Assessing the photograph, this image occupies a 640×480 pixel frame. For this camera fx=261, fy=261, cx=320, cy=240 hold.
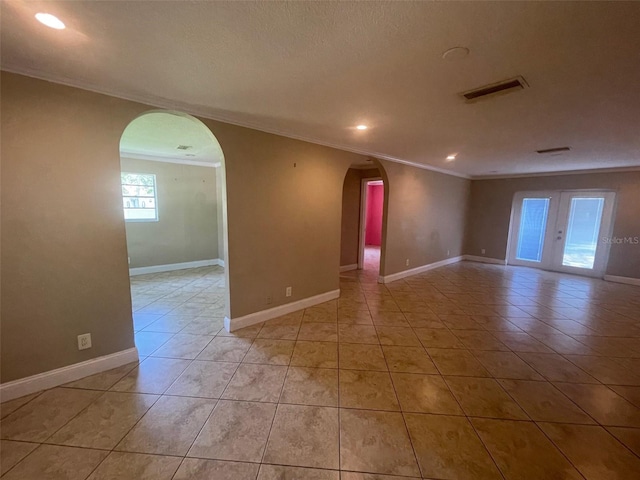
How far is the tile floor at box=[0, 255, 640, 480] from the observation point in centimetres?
152

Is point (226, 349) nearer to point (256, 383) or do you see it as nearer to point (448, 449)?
point (256, 383)

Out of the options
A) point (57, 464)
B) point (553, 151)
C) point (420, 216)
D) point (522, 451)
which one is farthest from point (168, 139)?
point (553, 151)

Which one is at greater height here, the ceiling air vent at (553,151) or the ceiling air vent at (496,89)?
the ceiling air vent at (553,151)

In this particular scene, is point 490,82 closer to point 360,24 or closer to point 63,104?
point 360,24

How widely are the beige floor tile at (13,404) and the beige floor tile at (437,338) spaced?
347cm

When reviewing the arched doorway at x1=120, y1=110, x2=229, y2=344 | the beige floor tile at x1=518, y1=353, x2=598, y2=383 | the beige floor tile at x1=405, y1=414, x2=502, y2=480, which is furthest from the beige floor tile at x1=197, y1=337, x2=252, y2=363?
the beige floor tile at x1=518, y1=353, x2=598, y2=383

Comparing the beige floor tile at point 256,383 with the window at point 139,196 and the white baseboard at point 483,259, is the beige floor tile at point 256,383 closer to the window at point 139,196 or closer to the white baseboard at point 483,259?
the window at point 139,196

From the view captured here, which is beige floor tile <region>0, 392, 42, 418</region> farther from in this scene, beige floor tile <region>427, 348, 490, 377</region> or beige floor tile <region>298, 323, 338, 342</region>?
beige floor tile <region>427, 348, 490, 377</region>

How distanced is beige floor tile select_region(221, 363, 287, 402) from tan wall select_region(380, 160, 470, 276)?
328 centimetres

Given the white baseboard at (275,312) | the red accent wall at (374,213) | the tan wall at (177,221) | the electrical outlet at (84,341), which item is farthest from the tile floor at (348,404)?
the red accent wall at (374,213)

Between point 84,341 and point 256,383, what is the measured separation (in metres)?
1.51

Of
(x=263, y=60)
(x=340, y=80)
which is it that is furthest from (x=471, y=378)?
(x=263, y=60)

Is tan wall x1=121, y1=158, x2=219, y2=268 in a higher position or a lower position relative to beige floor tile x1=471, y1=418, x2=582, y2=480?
higher

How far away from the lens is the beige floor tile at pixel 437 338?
2867mm
